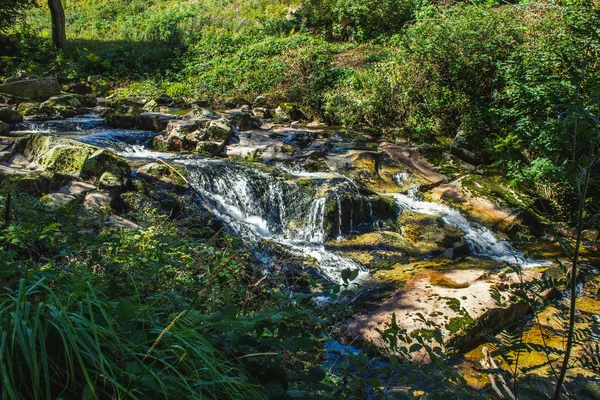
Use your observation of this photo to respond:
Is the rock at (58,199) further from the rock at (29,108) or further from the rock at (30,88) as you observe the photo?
the rock at (30,88)

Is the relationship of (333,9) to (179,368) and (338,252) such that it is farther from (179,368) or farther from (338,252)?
(179,368)

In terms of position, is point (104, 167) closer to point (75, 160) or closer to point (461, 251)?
point (75, 160)

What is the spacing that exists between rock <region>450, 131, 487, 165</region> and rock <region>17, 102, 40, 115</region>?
10.8 metres

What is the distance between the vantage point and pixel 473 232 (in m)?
7.91

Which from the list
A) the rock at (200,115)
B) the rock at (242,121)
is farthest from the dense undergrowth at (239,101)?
the rock at (200,115)

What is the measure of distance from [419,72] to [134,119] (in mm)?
7756

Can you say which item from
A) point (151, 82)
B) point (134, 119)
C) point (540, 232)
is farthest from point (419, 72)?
point (151, 82)

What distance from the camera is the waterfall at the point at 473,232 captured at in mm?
7351

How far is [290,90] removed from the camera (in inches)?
583

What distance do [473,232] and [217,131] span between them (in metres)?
6.15

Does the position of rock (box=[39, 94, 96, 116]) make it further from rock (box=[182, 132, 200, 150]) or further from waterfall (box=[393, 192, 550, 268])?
waterfall (box=[393, 192, 550, 268])

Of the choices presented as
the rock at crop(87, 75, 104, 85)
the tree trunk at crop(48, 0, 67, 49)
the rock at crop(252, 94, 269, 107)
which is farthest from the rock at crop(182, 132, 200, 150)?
the tree trunk at crop(48, 0, 67, 49)

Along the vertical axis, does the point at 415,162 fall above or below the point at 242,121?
below

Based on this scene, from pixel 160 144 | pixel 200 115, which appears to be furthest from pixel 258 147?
pixel 200 115
